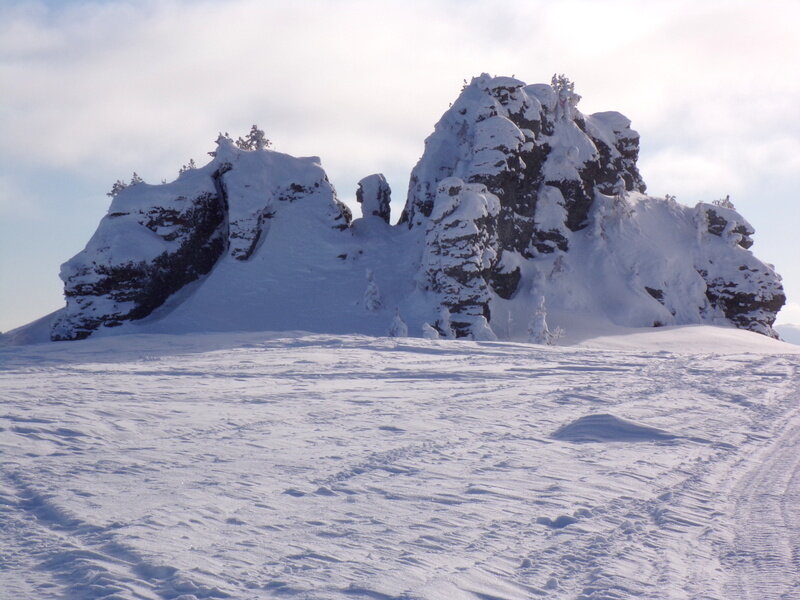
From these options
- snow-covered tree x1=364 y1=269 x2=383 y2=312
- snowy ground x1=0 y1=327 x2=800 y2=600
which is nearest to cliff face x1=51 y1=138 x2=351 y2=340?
snow-covered tree x1=364 y1=269 x2=383 y2=312

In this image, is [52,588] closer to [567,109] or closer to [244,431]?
[244,431]

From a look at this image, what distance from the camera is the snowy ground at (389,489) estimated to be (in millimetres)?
4789

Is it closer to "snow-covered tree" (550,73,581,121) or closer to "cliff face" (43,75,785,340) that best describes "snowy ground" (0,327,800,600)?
"cliff face" (43,75,785,340)

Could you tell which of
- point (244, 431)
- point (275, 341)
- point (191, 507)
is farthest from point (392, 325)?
point (191, 507)

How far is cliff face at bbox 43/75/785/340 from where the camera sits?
33844mm

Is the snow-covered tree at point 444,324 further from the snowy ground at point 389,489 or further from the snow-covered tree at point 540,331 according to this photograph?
the snowy ground at point 389,489

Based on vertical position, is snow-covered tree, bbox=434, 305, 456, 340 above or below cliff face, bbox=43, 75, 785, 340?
below

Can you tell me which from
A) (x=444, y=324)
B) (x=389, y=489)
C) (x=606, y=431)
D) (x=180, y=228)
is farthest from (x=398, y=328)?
(x=389, y=489)

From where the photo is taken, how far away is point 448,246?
109 feet

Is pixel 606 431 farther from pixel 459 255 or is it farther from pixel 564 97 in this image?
pixel 564 97

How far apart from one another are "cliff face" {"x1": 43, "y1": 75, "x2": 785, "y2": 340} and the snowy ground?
19781 mm

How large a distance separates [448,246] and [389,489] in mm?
26805

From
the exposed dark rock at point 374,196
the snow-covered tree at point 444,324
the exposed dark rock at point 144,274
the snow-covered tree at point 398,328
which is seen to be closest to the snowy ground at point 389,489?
the snow-covered tree at point 398,328

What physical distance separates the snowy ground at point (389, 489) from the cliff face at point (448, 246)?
Answer: 64.9 feet
